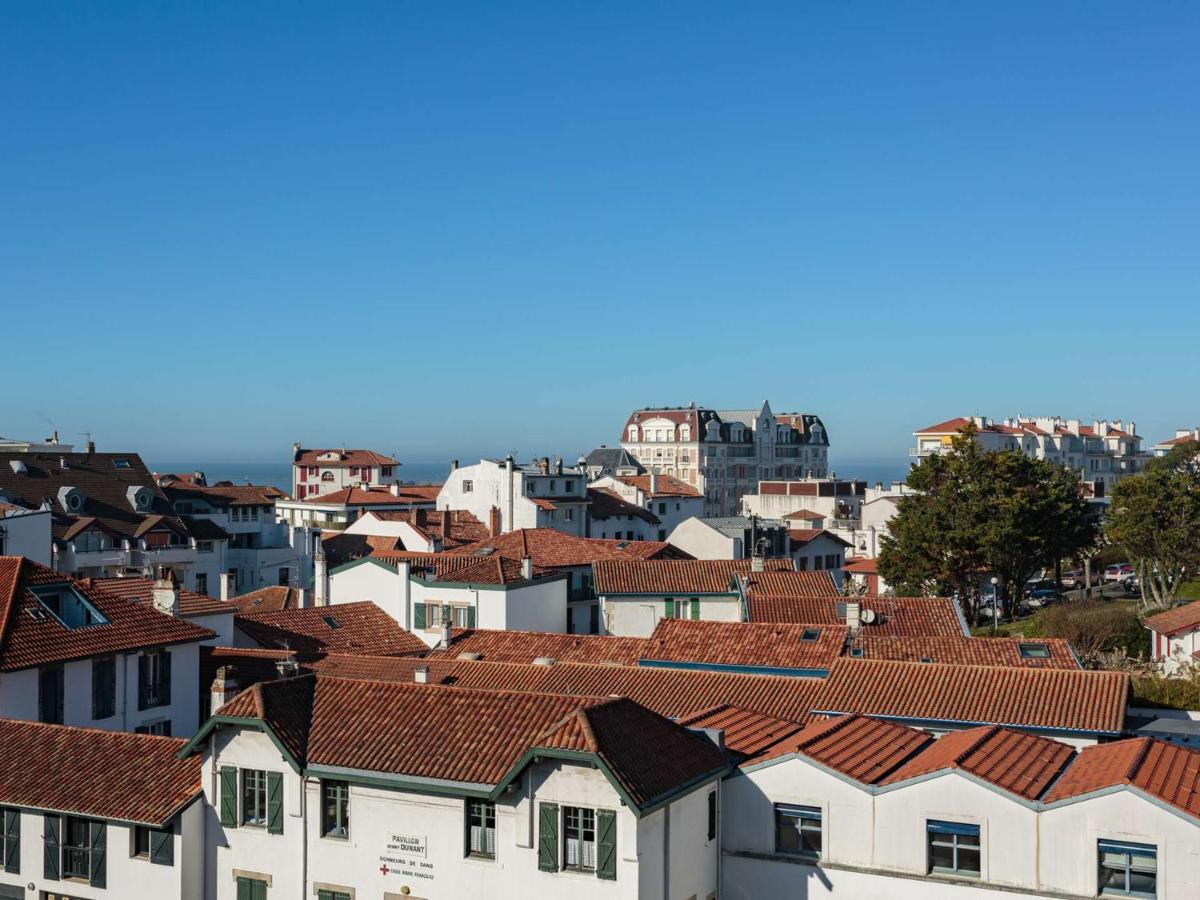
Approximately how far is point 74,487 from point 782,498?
228ft

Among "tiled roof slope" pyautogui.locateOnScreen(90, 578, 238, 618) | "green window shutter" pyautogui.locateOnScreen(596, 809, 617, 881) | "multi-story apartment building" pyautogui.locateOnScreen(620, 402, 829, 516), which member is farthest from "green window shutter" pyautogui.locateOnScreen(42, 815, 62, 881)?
"multi-story apartment building" pyautogui.locateOnScreen(620, 402, 829, 516)

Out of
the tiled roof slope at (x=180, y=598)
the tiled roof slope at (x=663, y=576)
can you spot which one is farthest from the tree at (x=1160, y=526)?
the tiled roof slope at (x=180, y=598)

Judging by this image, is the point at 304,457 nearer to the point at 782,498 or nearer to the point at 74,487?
the point at 782,498

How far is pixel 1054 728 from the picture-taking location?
29.5 meters

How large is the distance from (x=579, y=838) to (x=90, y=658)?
16.1m

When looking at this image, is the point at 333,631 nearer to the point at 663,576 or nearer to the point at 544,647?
the point at 544,647

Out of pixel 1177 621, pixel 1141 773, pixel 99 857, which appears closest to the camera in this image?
pixel 1141 773

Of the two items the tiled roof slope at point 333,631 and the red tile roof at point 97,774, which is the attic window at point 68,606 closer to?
the red tile roof at point 97,774

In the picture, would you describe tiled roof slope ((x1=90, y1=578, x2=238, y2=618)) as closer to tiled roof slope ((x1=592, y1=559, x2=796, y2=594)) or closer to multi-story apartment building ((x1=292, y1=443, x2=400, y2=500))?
tiled roof slope ((x1=592, y1=559, x2=796, y2=594))

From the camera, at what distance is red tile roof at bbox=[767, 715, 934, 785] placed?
22.8 metres

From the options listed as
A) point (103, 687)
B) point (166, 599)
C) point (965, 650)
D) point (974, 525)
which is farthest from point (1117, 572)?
point (103, 687)

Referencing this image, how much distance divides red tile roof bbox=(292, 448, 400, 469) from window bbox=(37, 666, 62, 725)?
302 feet

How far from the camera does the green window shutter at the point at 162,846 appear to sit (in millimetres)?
23219

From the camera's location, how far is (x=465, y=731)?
889 inches
